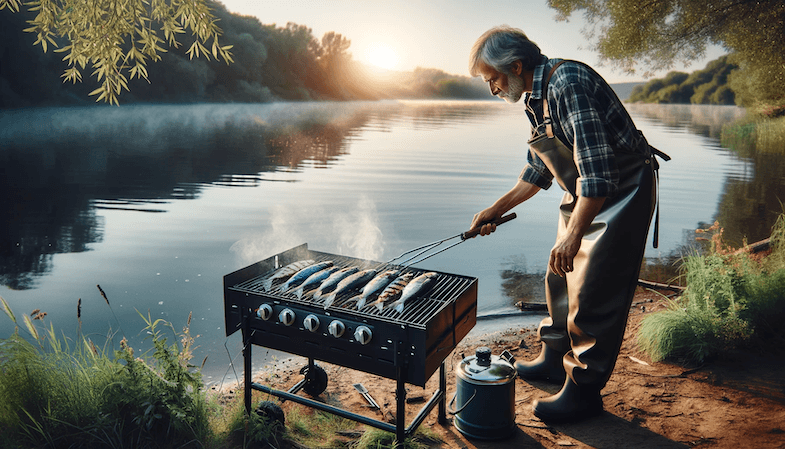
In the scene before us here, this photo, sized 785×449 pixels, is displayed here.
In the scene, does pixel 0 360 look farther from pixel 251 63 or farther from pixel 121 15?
pixel 251 63

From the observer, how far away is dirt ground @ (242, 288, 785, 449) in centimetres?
310

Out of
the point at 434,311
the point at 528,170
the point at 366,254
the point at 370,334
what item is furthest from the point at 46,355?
the point at 366,254

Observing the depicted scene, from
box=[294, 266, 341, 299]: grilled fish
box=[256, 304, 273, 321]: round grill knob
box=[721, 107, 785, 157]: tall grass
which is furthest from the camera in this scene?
box=[721, 107, 785, 157]: tall grass

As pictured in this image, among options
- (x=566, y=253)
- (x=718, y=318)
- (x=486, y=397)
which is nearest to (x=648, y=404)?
(x=718, y=318)

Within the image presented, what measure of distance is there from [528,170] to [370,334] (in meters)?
1.68

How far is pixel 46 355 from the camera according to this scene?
2852 mm

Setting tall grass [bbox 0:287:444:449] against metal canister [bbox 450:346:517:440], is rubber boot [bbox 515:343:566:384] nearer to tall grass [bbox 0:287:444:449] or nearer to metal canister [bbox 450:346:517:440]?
metal canister [bbox 450:346:517:440]

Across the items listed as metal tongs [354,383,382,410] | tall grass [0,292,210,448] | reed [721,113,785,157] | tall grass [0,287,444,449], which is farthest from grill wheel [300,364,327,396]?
reed [721,113,785,157]

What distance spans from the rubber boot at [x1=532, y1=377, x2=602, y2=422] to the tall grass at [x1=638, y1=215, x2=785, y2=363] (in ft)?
3.70

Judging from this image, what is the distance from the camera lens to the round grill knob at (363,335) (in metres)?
2.59

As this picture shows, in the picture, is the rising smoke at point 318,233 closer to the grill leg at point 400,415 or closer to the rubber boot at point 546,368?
the rubber boot at point 546,368

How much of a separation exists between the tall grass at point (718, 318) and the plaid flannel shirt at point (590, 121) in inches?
72.5

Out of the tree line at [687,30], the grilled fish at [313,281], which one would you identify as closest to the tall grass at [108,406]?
the grilled fish at [313,281]

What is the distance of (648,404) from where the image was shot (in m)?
3.50
